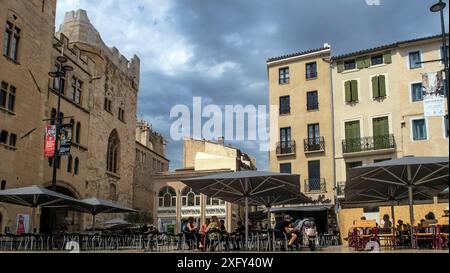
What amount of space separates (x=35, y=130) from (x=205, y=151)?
23.3m

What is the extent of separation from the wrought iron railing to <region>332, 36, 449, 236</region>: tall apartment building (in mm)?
996

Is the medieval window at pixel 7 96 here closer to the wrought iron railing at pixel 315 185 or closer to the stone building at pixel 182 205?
the stone building at pixel 182 205

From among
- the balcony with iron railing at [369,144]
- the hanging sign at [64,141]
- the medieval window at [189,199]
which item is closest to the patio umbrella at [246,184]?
the hanging sign at [64,141]

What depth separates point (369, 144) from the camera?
99.2ft

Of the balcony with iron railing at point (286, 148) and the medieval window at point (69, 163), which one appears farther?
the medieval window at point (69, 163)

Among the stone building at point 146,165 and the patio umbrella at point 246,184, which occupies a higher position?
the stone building at point 146,165

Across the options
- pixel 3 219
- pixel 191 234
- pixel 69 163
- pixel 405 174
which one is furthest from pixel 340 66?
pixel 3 219

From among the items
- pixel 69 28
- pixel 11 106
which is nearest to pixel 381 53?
pixel 11 106

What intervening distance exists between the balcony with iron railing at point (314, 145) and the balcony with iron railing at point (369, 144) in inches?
56.3

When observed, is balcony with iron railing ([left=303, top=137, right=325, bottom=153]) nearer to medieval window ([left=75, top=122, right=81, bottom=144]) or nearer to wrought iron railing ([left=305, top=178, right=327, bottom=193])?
wrought iron railing ([left=305, top=178, right=327, bottom=193])

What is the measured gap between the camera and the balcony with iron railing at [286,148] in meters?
32.8

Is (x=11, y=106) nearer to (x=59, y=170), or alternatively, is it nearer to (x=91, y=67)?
(x=59, y=170)

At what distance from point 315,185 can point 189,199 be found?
13.8 meters

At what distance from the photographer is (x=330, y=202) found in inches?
1219
